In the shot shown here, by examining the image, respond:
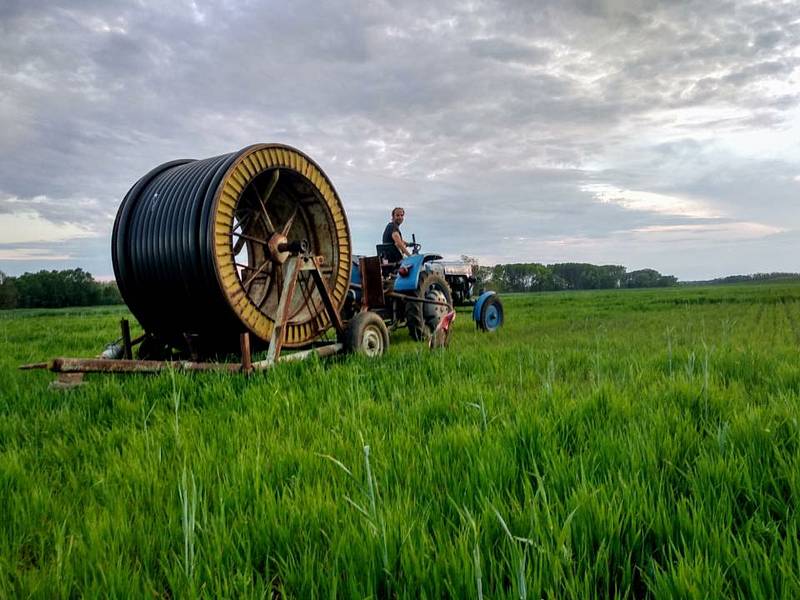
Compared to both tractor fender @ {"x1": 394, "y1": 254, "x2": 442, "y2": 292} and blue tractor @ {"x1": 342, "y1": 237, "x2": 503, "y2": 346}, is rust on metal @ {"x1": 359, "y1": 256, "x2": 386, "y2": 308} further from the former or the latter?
tractor fender @ {"x1": 394, "y1": 254, "x2": 442, "y2": 292}

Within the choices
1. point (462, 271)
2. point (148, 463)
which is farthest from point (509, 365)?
point (462, 271)

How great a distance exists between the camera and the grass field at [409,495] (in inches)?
51.3

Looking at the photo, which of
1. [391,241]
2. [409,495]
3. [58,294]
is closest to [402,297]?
[391,241]

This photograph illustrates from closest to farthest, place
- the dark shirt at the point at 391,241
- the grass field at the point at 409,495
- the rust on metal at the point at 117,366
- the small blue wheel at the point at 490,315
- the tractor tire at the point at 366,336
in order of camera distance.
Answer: the grass field at the point at 409,495, the rust on metal at the point at 117,366, the tractor tire at the point at 366,336, the dark shirt at the point at 391,241, the small blue wheel at the point at 490,315

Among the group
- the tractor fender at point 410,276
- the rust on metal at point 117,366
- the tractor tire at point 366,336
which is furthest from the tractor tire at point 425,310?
the rust on metal at point 117,366

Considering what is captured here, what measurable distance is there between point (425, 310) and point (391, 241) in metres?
1.56

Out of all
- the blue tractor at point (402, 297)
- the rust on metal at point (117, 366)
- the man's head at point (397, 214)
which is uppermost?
the man's head at point (397, 214)

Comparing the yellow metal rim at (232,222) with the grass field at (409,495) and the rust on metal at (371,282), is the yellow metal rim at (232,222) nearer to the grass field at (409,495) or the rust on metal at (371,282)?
the rust on metal at (371,282)

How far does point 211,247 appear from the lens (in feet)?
14.8

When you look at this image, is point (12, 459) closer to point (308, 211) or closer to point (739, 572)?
point (739, 572)

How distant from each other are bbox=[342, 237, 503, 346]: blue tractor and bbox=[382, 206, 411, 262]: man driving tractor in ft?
0.41

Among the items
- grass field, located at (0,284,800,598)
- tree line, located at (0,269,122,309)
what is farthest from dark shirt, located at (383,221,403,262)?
tree line, located at (0,269,122,309)

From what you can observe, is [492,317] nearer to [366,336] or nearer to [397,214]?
[397,214]

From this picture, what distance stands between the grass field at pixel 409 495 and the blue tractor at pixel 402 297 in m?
3.02
